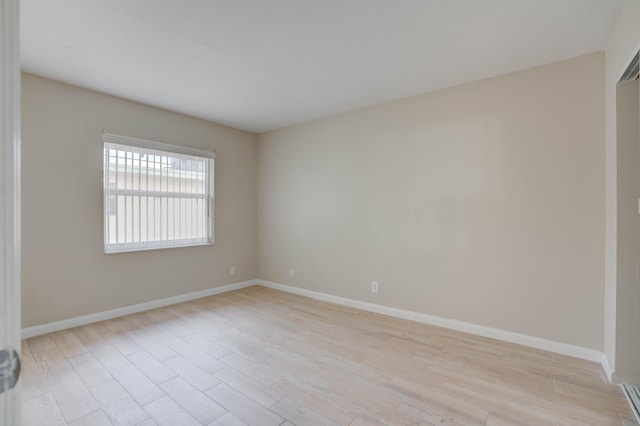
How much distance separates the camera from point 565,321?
2586 mm

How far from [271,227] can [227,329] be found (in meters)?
2.07

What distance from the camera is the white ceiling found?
197cm

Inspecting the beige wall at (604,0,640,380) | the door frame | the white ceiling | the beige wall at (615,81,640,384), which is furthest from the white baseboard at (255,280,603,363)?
the door frame

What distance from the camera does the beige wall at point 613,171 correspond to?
1945 millimetres

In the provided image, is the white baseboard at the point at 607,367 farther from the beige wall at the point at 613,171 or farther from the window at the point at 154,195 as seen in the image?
the window at the point at 154,195

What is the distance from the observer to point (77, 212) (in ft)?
10.5

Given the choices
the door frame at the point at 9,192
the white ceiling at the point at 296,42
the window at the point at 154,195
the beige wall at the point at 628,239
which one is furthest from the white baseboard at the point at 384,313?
the door frame at the point at 9,192

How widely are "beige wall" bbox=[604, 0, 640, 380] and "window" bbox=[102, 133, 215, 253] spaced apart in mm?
4425

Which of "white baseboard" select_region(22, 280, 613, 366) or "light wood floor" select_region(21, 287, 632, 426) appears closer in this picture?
"light wood floor" select_region(21, 287, 632, 426)

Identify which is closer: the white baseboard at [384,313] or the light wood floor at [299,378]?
the light wood floor at [299,378]

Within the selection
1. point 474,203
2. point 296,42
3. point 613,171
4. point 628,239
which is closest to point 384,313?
point 474,203

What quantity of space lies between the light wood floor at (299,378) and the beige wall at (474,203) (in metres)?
0.46

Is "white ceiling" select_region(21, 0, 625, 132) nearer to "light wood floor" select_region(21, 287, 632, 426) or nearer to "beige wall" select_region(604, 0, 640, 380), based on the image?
"beige wall" select_region(604, 0, 640, 380)

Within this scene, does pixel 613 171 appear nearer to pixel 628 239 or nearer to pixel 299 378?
pixel 628 239
